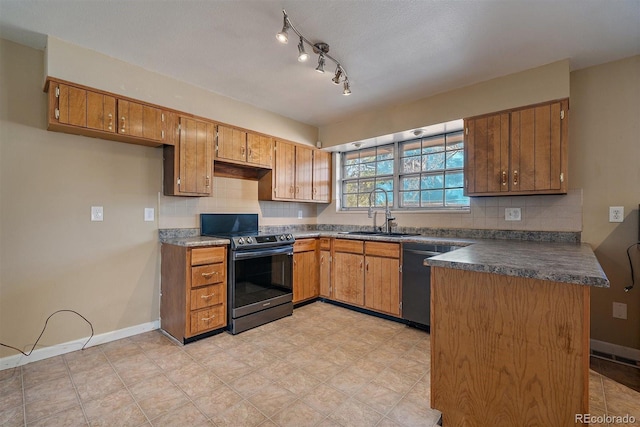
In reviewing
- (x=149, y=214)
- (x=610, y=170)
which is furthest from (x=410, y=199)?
(x=149, y=214)

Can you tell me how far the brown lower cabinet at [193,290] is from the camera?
8.41 ft

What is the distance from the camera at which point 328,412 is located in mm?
1672

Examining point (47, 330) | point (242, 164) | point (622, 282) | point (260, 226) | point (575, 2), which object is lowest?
point (47, 330)

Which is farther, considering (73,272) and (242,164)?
(242,164)

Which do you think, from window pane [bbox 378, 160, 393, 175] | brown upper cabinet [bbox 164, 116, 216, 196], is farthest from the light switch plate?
window pane [bbox 378, 160, 393, 175]

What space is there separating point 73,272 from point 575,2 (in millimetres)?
4200

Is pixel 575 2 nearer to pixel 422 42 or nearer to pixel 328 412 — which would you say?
pixel 422 42

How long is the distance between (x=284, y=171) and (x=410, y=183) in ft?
5.47

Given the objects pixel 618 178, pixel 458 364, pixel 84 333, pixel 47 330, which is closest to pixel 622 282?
pixel 618 178

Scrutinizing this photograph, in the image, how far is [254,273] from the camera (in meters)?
2.98

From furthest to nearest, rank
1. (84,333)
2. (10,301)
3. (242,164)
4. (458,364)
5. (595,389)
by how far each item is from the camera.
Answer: (242,164)
(84,333)
(10,301)
(595,389)
(458,364)

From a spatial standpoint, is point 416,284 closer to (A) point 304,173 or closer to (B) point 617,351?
(B) point 617,351

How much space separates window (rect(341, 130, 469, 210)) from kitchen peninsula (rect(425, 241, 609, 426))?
206 centimetres

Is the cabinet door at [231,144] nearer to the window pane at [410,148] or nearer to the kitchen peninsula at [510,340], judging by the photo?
the window pane at [410,148]
